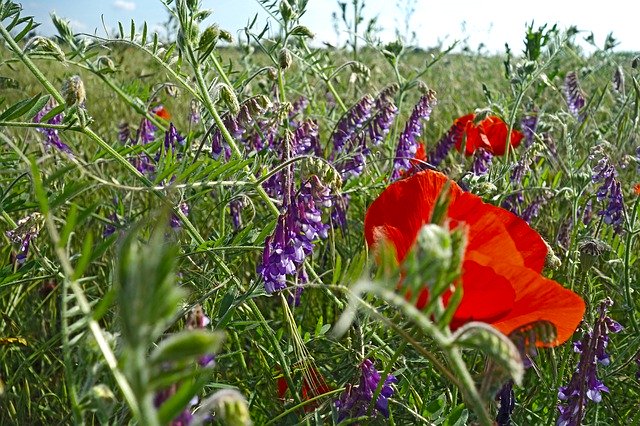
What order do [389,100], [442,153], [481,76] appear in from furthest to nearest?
[481,76], [442,153], [389,100]

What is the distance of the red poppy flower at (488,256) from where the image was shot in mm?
697

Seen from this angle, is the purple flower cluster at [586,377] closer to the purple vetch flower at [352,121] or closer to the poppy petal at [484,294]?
the poppy petal at [484,294]

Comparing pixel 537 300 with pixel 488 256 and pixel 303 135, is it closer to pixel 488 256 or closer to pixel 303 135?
pixel 488 256

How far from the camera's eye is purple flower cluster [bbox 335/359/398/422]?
1033 millimetres

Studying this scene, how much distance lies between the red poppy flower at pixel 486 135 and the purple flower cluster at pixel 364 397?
1.11 m

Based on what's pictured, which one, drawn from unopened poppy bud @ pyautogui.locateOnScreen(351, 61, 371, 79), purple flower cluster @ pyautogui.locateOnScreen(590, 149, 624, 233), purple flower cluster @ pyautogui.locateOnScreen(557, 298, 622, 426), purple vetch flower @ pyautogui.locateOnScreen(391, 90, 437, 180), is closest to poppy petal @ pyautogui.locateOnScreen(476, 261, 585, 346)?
purple flower cluster @ pyautogui.locateOnScreen(557, 298, 622, 426)

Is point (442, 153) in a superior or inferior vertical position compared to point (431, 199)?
inferior

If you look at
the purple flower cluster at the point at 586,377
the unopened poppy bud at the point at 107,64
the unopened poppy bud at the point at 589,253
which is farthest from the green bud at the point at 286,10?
the purple flower cluster at the point at 586,377

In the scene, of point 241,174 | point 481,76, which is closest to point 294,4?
point 241,174

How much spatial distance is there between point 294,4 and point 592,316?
968 mm

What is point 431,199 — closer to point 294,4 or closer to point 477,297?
point 477,297

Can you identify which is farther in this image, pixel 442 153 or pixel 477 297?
pixel 442 153

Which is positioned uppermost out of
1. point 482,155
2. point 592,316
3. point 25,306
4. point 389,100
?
point 389,100

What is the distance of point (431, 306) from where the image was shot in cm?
51
